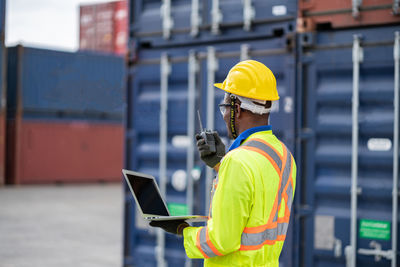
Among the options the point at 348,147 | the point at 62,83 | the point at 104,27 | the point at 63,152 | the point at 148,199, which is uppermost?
the point at 104,27

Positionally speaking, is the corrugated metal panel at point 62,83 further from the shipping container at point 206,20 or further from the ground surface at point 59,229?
the shipping container at point 206,20

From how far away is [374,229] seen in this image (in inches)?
174

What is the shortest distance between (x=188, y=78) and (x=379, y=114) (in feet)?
6.28

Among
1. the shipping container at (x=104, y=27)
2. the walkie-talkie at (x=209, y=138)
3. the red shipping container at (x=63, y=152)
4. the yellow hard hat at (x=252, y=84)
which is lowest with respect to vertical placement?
the red shipping container at (x=63, y=152)

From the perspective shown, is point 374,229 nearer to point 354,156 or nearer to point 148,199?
point 354,156

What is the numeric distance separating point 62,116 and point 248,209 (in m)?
19.7

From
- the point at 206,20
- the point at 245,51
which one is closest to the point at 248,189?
the point at 245,51

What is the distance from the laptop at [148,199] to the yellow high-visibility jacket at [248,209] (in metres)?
A: 0.15

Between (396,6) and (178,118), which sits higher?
(396,6)

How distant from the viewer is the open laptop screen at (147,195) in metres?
2.72

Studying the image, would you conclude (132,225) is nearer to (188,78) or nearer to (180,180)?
(180,180)

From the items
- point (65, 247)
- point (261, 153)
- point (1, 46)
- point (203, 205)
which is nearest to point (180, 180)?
point (203, 205)

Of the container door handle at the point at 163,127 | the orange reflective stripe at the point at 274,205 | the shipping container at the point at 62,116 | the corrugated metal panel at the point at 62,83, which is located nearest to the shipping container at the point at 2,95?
the shipping container at the point at 62,116

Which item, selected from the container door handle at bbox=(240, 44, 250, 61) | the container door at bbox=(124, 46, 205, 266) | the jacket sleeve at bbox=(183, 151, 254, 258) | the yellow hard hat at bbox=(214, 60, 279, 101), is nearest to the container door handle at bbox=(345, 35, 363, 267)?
the container door handle at bbox=(240, 44, 250, 61)
